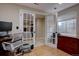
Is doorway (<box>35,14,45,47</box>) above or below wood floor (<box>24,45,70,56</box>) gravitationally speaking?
above

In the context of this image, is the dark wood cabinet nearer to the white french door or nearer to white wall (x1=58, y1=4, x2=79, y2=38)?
white wall (x1=58, y1=4, x2=79, y2=38)

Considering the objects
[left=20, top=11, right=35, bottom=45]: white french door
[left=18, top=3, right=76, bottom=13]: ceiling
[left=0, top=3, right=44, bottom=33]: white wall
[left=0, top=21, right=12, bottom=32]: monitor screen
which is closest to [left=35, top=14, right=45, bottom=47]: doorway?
[left=20, top=11, right=35, bottom=45]: white french door

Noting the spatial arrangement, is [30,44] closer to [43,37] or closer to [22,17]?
[43,37]

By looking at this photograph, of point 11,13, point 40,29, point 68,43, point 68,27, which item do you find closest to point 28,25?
point 40,29

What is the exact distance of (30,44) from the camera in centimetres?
247

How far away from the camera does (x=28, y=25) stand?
2455 mm

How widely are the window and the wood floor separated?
459mm

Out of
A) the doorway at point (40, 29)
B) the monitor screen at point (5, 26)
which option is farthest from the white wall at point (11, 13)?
the doorway at point (40, 29)

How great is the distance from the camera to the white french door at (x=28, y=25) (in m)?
2.36

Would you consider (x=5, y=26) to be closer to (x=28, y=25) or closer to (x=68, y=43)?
(x=28, y=25)

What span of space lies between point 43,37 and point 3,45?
975mm

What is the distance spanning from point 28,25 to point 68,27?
0.90 m

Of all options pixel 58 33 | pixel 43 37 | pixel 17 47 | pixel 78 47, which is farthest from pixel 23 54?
pixel 78 47

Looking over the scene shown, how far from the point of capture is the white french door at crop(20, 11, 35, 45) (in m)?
2.36
